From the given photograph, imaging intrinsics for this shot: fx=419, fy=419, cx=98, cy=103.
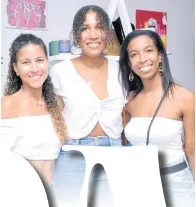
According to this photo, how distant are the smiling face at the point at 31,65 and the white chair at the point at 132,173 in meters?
Answer: 0.19

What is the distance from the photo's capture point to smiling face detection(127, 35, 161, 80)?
2.81 feet

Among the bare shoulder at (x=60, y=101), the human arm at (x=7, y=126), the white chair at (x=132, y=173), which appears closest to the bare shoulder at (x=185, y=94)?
the white chair at (x=132, y=173)

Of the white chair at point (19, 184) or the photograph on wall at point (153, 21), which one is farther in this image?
the photograph on wall at point (153, 21)

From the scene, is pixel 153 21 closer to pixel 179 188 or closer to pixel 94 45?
pixel 94 45

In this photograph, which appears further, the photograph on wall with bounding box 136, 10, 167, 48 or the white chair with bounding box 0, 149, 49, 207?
the photograph on wall with bounding box 136, 10, 167, 48

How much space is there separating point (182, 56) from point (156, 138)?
20cm

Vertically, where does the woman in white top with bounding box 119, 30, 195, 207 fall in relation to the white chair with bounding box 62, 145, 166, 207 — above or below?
above

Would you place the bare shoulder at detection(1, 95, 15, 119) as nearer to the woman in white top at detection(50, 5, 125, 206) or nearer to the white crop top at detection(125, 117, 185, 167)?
the woman in white top at detection(50, 5, 125, 206)

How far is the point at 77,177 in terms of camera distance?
2.90ft

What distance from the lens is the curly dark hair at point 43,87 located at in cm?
86

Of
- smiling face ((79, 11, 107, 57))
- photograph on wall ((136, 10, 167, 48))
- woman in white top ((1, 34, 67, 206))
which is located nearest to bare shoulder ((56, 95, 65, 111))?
woman in white top ((1, 34, 67, 206))

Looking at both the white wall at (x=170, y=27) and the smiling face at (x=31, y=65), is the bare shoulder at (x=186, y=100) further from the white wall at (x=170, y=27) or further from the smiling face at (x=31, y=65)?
the smiling face at (x=31, y=65)

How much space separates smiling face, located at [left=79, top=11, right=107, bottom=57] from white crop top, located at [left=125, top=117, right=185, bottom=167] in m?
0.17

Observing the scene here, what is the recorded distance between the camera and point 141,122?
864 millimetres
